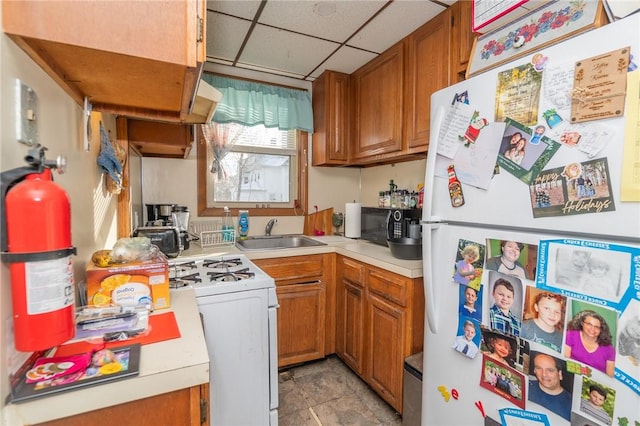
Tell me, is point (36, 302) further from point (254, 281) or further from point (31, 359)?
point (254, 281)

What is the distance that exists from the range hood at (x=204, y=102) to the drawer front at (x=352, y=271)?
4.25 ft

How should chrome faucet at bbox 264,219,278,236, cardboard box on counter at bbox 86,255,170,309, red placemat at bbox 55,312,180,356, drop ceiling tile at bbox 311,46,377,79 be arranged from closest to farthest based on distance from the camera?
red placemat at bbox 55,312,180,356 < cardboard box on counter at bbox 86,255,170,309 < drop ceiling tile at bbox 311,46,377,79 < chrome faucet at bbox 264,219,278,236

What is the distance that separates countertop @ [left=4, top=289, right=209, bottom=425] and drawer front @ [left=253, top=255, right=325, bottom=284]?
1216mm

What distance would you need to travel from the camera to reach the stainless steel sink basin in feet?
8.25

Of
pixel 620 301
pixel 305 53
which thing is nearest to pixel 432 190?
pixel 620 301

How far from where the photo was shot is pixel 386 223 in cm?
221

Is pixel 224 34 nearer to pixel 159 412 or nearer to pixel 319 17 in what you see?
pixel 319 17

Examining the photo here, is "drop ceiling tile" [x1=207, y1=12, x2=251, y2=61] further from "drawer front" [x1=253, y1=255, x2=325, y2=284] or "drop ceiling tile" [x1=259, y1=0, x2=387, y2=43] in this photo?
"drawer front" [x1=253, y1=255, x2=325, y2=284]

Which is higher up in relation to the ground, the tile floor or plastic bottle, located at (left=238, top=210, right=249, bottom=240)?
plastic bottle, located at (left=238, top=210, right=249, bottom=240)

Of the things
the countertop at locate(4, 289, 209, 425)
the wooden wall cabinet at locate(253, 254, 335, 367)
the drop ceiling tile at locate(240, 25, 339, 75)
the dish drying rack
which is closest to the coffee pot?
the dish drying rack

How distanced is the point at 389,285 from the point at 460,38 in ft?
4.72

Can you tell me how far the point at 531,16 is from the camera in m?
1.17

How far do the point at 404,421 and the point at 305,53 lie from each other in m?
2.45

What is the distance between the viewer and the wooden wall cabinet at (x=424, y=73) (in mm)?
1773
